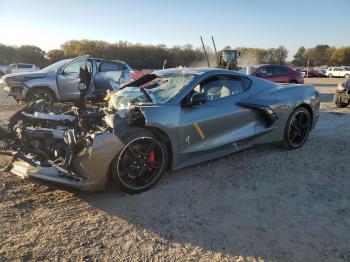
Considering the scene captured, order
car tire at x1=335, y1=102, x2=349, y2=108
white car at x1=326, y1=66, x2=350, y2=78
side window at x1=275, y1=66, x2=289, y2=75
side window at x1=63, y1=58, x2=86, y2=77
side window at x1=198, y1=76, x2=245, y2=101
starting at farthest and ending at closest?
white car at x1=326, y1=66, x2=350, y2=78
side window at x1=275, y1=66, x2=289, y2=75
side window at x1=63, y1=58, x2=86, y2=77
car tire at x1=335, y1=102, x2=349, y2=108
side window at x1=198, y1=76, x2=245, y2=101

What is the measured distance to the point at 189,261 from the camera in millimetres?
3146

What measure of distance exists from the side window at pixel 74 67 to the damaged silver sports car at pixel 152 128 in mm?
5951

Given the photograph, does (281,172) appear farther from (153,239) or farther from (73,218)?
(73,218)

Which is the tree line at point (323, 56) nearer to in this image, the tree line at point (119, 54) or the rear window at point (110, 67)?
the tree line at point (119, 54)

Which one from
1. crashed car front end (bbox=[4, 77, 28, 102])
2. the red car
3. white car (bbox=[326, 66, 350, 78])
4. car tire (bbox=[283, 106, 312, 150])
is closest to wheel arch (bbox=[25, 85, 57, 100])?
crashed car front end (bbox=[4, 77, 28, 102])

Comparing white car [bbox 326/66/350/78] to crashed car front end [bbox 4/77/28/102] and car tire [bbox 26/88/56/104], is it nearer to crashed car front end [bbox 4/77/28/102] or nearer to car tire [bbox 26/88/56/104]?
car tire [bbox 26/88/56/104]

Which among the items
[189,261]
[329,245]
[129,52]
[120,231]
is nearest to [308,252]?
[329,245]

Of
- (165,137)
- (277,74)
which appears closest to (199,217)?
(165,137)

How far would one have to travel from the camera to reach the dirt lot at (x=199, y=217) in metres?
3.28

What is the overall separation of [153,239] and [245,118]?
262 centimetres

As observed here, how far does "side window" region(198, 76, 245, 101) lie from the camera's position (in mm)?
5281

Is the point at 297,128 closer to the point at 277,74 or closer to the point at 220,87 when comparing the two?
the point at 220,87

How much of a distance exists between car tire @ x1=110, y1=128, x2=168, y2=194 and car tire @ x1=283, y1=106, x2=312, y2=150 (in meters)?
2.41

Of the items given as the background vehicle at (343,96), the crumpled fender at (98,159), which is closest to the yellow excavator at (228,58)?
the background vehicle at (343,96)
